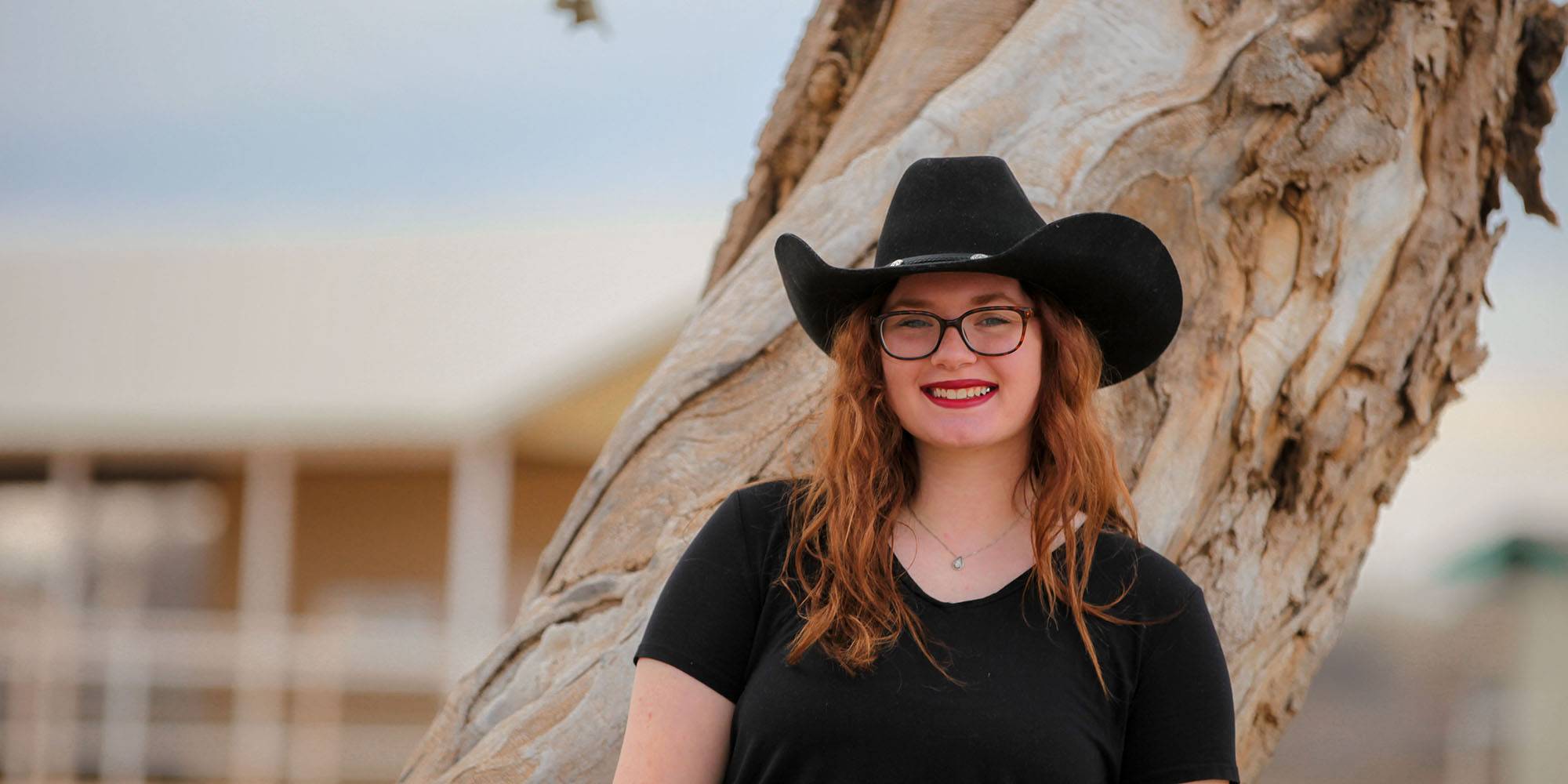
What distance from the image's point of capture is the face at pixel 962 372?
2086 millimetres

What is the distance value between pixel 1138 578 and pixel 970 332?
421 millimetres

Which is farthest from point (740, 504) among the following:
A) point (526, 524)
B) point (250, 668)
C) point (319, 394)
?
point (526, 524)

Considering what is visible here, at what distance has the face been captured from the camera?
2086 mm

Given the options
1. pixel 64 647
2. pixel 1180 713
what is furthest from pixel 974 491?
pixel 64 647

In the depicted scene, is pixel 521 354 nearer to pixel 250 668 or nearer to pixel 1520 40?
pixel 250 668

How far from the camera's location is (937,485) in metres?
2.22

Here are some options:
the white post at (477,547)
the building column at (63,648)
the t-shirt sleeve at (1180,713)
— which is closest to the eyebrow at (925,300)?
the t-shirt sleeve at (1180,713)

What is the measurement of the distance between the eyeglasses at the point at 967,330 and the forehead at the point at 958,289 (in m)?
0.02

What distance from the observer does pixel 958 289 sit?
6.93ft

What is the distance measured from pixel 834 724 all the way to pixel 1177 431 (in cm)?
91

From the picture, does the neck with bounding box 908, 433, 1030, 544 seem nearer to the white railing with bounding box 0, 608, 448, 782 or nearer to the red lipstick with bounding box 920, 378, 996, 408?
the red lipstick with bounding box 920, 378, 996, 408

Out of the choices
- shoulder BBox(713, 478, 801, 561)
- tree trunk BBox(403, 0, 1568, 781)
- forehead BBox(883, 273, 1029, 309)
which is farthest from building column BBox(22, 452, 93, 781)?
forehead BBox(883, 273, 1029, 309)

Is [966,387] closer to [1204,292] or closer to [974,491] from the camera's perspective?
[974,491]

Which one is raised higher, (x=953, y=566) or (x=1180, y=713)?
(x=953, y=566)
